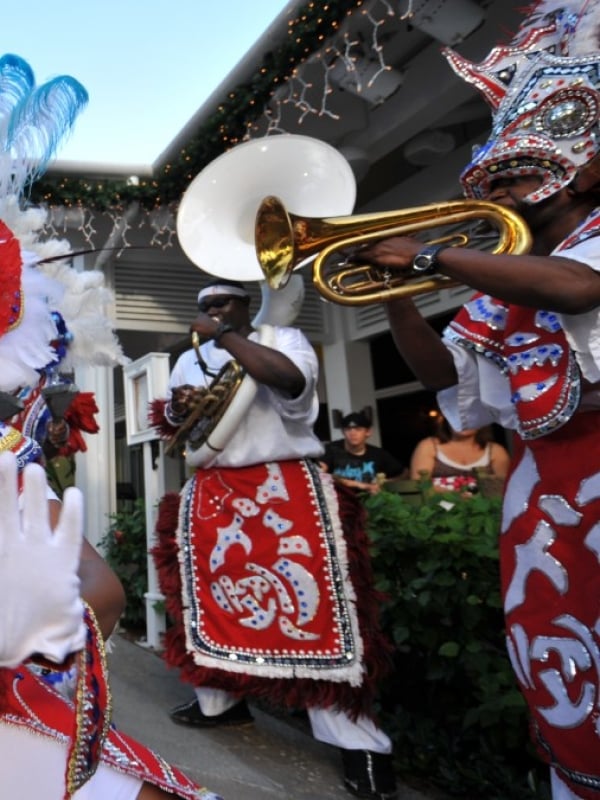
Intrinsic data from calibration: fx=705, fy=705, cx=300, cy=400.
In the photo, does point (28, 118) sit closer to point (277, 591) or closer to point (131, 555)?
point (277, 591)

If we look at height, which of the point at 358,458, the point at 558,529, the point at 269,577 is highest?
the point at 358,458

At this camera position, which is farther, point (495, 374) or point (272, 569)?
point (272, 569)

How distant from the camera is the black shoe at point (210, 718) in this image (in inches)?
119

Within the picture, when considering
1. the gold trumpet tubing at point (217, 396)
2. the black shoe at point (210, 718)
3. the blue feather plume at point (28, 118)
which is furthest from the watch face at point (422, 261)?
the black shoe at point (210, 718)

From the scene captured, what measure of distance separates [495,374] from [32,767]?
1.20m

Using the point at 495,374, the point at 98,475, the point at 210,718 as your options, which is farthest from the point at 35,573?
the point at 98,475

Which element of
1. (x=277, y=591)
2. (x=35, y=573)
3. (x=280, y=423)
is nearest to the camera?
(x=35, y=573)

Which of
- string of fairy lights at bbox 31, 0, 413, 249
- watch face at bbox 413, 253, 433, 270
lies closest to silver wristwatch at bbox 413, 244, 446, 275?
watch face at bbox 413, 253, 433, 270

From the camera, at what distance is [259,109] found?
4.34 meters

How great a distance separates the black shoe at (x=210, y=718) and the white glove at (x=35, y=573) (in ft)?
7.85

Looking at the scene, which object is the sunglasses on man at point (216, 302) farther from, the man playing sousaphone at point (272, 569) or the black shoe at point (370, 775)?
the black shoe at point (370, 775)

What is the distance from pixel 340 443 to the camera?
5.62 metres

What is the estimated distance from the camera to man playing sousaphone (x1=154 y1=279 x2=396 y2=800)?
8.32 feet

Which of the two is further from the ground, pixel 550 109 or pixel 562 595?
pixel 550 109
